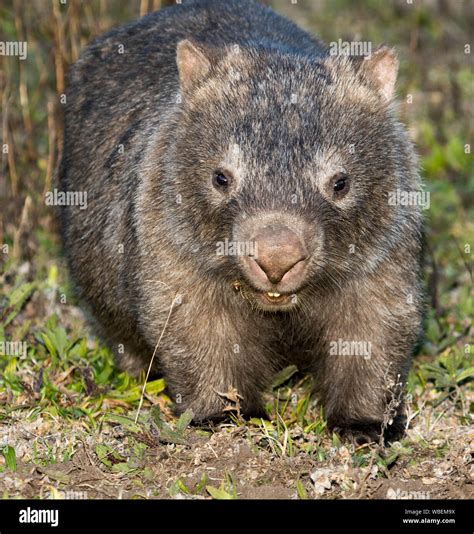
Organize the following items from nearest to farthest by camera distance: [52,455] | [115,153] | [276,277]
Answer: [276,277]
[52,455]
[115,153]

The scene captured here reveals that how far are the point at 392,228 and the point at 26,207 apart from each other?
3.29 m

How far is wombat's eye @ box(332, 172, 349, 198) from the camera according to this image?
5625mm

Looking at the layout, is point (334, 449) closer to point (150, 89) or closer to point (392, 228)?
point (392, 228)

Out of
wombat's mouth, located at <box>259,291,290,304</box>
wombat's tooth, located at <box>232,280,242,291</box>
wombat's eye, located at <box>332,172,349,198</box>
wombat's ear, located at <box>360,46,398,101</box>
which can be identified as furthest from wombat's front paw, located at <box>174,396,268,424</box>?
wombat's ear, located at <box>360,46,398,101</box>

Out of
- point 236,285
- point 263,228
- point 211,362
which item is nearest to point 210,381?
point 211,362

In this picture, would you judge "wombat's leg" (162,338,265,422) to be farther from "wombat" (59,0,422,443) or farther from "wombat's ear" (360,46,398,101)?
"wombat's ear" (360,46,398,101)

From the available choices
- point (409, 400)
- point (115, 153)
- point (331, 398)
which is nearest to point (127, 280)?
point (115, 153)

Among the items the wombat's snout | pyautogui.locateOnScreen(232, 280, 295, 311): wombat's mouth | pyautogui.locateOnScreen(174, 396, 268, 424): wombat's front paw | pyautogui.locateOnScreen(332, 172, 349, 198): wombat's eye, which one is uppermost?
pyautogui.locateOnScreen(332, 172, 349, 198): wombat's eye

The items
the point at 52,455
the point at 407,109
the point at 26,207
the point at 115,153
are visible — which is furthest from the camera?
the point at 407,109

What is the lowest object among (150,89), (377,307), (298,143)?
(377,307)

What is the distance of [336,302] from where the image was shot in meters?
6.20

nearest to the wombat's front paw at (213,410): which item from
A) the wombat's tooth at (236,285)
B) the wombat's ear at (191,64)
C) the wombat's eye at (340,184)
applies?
the wombat's tooth at (236,285)

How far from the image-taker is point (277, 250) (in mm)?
5168

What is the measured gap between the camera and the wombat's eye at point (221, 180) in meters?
5.64
